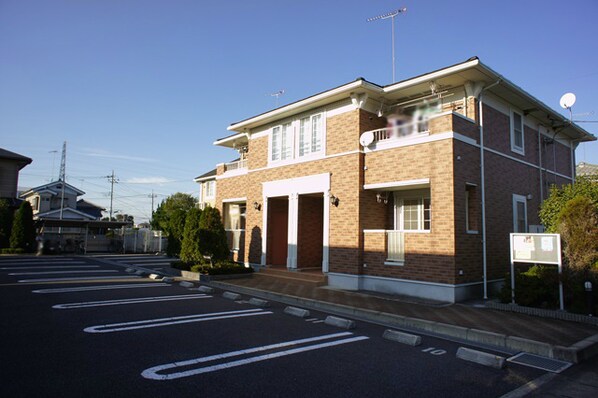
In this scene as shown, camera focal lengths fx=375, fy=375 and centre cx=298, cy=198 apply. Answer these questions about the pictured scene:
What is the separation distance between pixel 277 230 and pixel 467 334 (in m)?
10.1

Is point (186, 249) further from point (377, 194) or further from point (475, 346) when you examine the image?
point (475, 346)

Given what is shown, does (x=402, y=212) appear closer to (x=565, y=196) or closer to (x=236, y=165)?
(x=565, y=196)

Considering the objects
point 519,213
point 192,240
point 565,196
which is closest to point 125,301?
point 192,240

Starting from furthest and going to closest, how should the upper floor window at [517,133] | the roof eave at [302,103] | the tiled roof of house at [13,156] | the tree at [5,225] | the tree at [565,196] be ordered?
the tiled roof of house at [13,156] < the tree at [5,225] < the upper floor window at [517,133] < the roof eave at [302,103] < the tree at [565,196]

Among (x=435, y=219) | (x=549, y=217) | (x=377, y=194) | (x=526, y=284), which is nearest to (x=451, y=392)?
(x=526, y=284)

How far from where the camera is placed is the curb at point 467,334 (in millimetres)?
5746

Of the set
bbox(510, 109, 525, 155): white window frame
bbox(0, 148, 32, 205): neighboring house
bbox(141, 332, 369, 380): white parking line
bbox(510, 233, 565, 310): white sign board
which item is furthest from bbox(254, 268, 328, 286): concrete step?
bbox(0, 148, 32, 205): neighboring house

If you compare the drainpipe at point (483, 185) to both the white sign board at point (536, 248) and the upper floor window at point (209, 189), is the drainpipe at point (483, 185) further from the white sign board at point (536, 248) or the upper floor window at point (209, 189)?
the upper floor window at point (209, 189)

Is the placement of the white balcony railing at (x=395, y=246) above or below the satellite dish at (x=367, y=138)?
below

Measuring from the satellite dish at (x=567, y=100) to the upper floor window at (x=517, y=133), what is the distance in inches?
78.1

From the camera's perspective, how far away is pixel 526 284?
8828mm

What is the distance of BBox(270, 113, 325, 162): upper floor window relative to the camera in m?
13.8

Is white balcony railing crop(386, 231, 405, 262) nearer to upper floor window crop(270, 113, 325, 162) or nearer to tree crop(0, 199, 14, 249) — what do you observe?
upper floor window crop(270, 113, 325, 162)

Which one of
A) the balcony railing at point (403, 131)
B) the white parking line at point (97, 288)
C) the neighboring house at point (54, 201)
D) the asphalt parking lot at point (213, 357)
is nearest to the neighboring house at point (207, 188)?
the neighboring house at point (54, 201)
